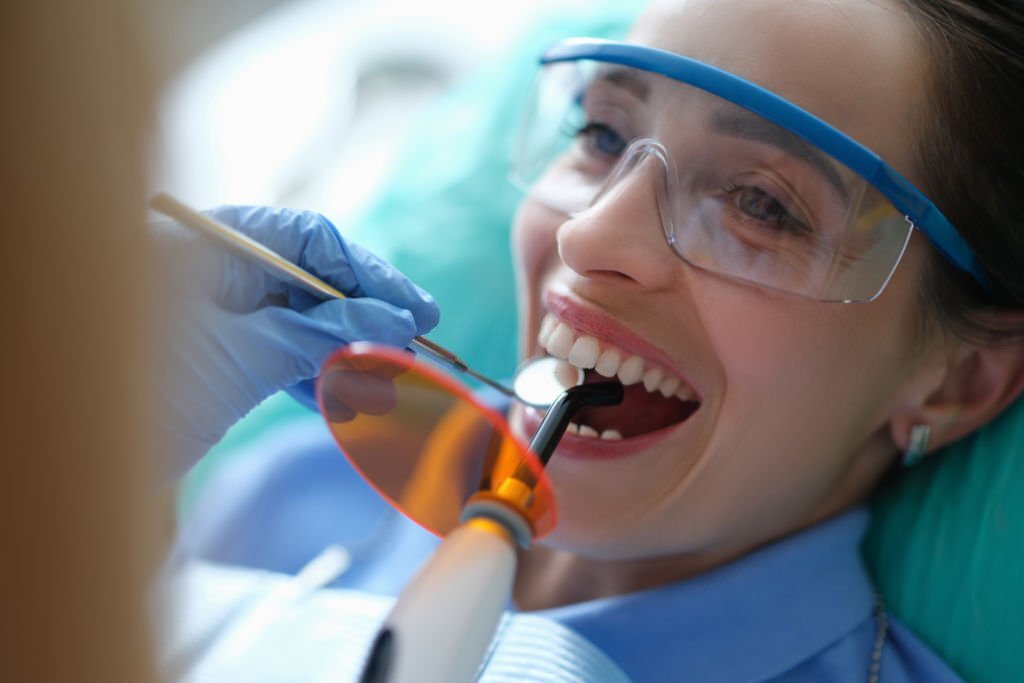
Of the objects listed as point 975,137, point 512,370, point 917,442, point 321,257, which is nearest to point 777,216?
point 975,137

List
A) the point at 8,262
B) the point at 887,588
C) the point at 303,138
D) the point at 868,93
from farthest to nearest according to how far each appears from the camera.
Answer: the point at 303,138 → the point at 887,588 → the point at 868,93 → the point at 8,262

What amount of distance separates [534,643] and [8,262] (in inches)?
32.1

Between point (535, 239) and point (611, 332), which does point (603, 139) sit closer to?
point (535, 239)

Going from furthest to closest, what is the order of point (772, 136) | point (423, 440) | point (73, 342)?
point (772, 136), point (423, 440), point (73, 342)

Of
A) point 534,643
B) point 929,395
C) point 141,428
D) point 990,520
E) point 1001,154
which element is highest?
point 1001,154

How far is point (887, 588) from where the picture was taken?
1377mm

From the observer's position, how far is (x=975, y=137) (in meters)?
1.13

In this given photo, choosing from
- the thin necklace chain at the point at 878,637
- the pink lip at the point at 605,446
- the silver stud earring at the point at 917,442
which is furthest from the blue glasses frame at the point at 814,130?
the thin necklace chain at the point at 878,637

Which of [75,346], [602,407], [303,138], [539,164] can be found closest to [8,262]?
[75,346]

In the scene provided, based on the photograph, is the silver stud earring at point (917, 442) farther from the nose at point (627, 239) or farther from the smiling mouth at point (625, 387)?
the nose at point (627, 239)

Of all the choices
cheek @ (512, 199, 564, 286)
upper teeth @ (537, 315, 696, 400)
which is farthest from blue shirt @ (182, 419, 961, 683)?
cheek @ (512, 199, 564, 286)

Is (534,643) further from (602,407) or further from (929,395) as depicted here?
(929,395)

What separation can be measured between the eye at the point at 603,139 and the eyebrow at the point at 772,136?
173 millimetres

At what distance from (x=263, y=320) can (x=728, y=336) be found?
48 cm
